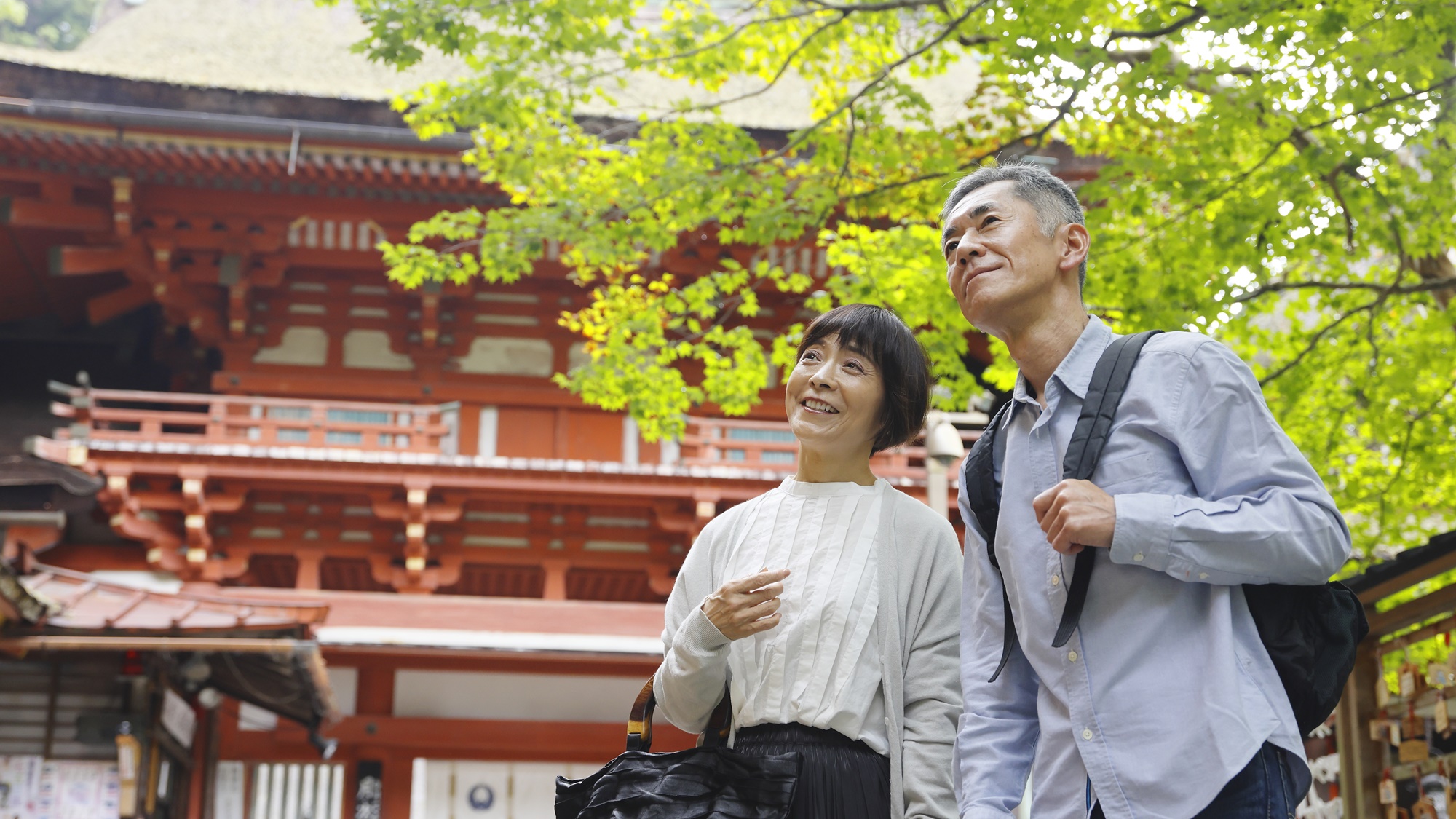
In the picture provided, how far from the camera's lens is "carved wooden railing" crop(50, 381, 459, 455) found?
33.8ft

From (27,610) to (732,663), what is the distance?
22.6 ft

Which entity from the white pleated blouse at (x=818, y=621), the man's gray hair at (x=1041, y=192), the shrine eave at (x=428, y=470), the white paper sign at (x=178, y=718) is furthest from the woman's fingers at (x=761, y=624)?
the white paper sign at (x=178, y=718)

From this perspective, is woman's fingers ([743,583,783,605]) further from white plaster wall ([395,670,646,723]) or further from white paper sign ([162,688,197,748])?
white plaster wall ([395,670,646,723])

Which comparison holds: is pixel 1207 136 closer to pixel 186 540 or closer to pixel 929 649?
pixel 929 649

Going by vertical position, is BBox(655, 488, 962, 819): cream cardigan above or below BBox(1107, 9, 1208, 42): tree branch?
below

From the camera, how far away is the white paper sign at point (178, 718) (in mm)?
9180

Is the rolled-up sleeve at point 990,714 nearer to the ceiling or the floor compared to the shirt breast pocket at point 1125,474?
nearer to the floor

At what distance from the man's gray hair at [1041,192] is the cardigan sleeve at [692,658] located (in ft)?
3.02

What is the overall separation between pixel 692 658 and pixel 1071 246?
1.04 m

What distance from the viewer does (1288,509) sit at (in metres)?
1.81

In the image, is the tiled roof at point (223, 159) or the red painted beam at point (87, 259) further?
the red painted beam at point (87, 259)

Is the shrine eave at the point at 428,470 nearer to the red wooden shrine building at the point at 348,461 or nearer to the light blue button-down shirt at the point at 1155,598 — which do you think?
the red wooden shrine building at the point at 348,461

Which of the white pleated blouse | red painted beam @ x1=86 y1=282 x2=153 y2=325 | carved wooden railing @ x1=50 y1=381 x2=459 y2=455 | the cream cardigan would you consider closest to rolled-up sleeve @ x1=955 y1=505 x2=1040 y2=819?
the cream cardigan

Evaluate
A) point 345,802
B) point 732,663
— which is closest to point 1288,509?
point 732,663
